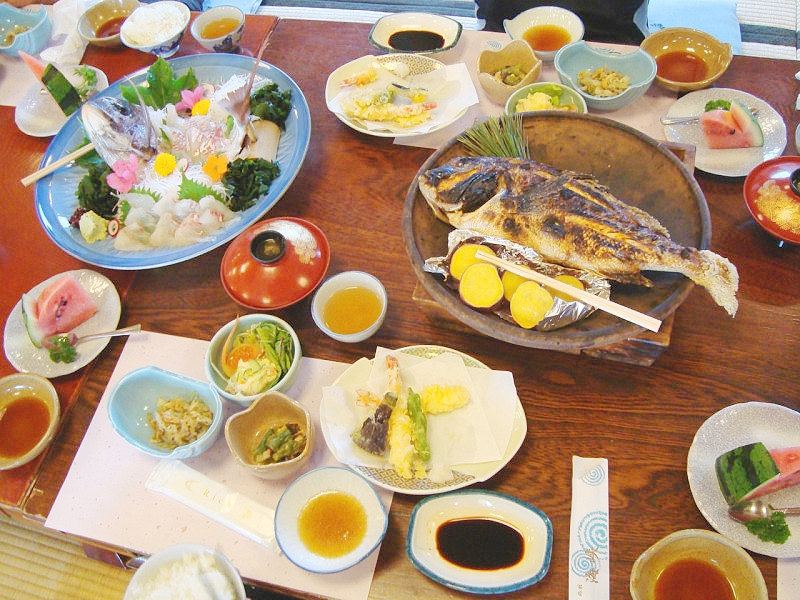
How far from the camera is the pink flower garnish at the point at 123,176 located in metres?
2.14

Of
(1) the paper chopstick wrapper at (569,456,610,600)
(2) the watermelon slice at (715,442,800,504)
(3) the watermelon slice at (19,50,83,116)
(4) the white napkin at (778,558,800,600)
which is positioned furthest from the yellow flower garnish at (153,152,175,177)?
(4) the white napkin at (778,558,800,600)

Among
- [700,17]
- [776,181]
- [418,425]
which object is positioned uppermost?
[776,181]

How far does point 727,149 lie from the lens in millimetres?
2035

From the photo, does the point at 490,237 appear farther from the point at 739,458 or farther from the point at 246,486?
the point at 246,486

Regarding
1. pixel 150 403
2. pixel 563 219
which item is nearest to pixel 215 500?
pixel 150 403

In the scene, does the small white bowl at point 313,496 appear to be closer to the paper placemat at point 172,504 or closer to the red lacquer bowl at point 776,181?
the paper placemat at point 172,504

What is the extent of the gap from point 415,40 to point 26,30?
221 cm

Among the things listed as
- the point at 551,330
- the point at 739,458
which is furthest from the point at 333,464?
the point at 739,458

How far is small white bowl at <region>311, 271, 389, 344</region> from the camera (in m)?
1.70

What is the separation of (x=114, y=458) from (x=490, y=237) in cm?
141

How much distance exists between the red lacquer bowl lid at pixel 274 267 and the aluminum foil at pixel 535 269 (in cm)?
46

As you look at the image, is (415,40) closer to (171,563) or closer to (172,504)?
(172,504)

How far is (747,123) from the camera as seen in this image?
1989 mm

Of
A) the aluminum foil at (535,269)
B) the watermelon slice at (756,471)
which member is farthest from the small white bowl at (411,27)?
the watermelon slice at (756,471)
